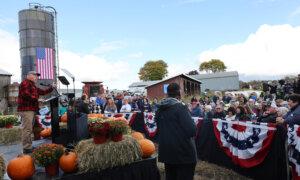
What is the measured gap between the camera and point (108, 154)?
17.2 ft

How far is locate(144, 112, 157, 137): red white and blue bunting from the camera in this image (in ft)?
38.1

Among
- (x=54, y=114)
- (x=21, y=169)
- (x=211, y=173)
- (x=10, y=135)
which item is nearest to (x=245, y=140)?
(x=211, y=173)

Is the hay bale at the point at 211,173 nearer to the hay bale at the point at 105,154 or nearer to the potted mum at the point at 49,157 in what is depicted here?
the hay bale at the point at 105,154

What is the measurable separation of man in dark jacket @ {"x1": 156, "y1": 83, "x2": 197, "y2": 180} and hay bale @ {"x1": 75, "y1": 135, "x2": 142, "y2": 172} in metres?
1.04

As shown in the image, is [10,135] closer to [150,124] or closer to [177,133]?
[150,124]

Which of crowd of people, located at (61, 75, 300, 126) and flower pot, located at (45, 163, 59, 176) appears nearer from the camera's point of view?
flower pot, located at (45, 163, 59, 176)

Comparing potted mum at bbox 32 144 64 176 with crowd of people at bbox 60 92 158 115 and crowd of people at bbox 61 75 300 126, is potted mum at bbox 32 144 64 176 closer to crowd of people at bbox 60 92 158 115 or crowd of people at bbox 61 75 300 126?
crowd of people at bbox 61 75 300 126

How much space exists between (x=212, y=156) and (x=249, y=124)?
5.89 ft

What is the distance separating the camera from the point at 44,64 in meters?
26.7

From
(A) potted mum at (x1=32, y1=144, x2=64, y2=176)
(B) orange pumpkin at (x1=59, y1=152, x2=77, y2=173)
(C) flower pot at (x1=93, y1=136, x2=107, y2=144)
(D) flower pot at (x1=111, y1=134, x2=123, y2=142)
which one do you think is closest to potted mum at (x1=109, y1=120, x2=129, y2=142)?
(D) flower pot at (x1=111, y1=134, x2=123, y2=142)

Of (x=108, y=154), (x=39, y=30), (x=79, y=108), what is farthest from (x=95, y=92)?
(x=108, y=154)

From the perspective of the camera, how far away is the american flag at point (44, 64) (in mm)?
26031

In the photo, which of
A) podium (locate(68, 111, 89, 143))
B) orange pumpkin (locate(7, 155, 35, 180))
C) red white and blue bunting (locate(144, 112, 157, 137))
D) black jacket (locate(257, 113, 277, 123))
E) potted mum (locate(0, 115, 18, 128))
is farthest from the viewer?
potted mum (locate(0, 115, 18, 128))

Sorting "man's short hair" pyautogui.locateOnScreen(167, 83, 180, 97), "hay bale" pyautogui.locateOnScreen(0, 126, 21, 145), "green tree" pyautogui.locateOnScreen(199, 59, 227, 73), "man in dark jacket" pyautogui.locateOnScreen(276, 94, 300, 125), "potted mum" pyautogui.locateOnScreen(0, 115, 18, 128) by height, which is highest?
"green tree" pyautogui.locateOnScreen(199, 59, 227, 73)
